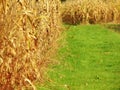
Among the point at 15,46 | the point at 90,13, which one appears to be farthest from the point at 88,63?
the point at 90,13

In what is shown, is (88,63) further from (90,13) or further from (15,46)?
(90,13)

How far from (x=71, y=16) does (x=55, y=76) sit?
35.4 ft

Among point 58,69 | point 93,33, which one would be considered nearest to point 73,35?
point 93,33

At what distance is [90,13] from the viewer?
67.8 feet

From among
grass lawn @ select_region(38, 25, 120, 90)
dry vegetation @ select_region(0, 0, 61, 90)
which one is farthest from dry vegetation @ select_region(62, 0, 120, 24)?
dry vegetation @ select_region(0, 0, 61, 90)

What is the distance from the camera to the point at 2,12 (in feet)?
22.2

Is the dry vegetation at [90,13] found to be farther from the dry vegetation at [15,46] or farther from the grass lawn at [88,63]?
the dry vegetation at [15,46]

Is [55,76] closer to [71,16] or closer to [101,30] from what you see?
[101,30]

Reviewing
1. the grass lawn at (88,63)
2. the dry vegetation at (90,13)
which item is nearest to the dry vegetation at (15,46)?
the grass lawn at (88,63)

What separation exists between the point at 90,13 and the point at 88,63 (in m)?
9.32

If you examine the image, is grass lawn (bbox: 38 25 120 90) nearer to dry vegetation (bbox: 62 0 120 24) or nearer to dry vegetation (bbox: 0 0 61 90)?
dry vegetation (bbox: 0 0 61 90)

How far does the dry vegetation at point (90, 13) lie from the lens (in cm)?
2055

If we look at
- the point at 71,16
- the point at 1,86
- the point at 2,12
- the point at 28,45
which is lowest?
the point at 71,16

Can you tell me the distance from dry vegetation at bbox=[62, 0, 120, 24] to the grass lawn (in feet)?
12.5
